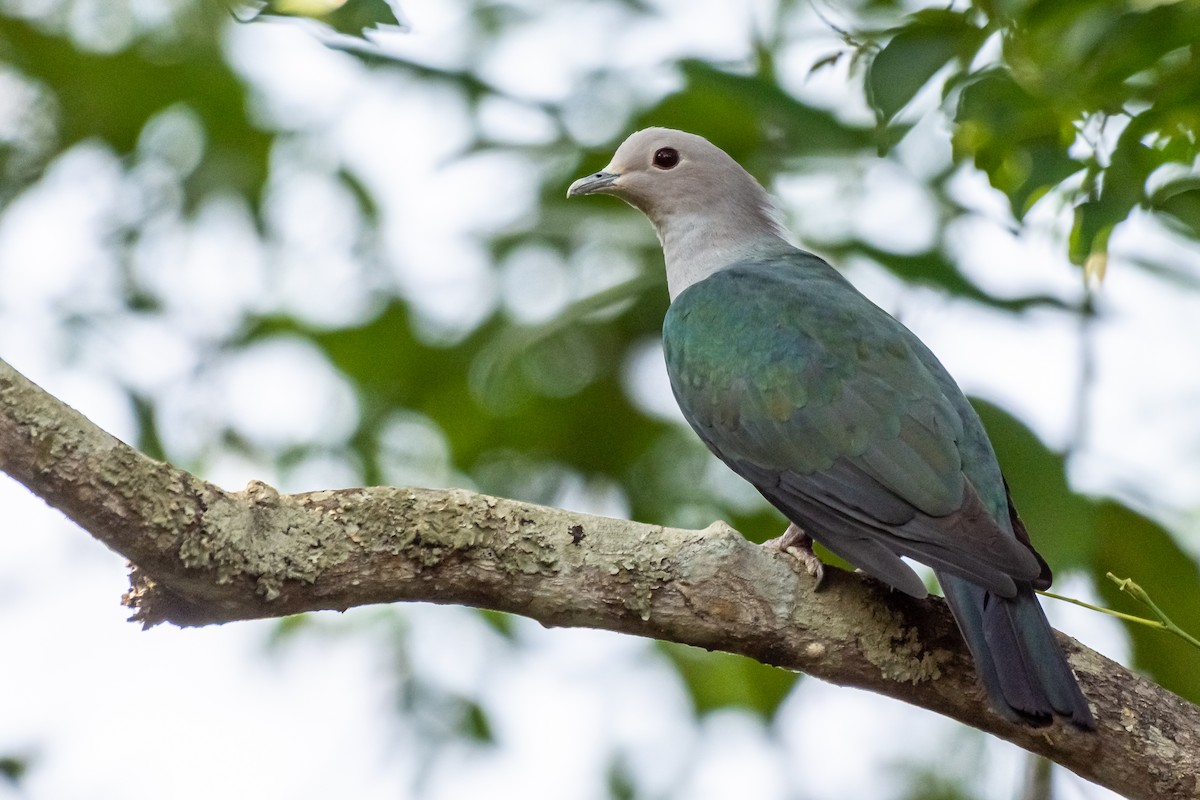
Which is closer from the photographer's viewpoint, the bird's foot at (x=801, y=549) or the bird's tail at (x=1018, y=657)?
the bird's tail at (x=1018, y=657)

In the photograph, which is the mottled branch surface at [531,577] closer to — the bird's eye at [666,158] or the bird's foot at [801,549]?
the bird's foot at [801,549]

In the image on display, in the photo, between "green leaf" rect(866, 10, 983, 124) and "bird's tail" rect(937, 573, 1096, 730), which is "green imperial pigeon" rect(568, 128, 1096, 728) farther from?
"green leaf" rect(866, 10, 983, 124)

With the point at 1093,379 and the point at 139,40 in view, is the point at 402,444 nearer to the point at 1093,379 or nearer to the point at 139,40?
the point at 139,40

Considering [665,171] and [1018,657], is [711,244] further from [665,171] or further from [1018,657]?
[1018,657]

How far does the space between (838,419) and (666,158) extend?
5.68ft

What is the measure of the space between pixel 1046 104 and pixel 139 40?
14.9 ft

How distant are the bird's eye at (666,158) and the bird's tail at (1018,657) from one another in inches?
96.3

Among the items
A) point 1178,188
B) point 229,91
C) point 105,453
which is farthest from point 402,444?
Result: point 1178,188

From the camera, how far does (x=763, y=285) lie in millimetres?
4590

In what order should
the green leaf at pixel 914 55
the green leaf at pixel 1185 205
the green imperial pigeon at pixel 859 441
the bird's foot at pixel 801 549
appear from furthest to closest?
the bird's foot at pixel 801 549 → the green imperial pigeon at pixel 859 441 → the green leaf at pixel 914 55 → the green leaf at pixel 1185 205

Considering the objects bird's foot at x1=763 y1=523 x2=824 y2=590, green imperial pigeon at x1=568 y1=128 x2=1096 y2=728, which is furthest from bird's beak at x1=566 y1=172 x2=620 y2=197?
bird's foot at x1=763 y1=523 x2=824 y2=590

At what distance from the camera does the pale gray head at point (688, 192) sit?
17.3ft

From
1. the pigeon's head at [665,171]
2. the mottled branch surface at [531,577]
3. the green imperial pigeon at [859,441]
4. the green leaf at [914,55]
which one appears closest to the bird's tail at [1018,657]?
the green imperial pigeon at [859,441]

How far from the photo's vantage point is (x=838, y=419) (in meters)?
4.05
